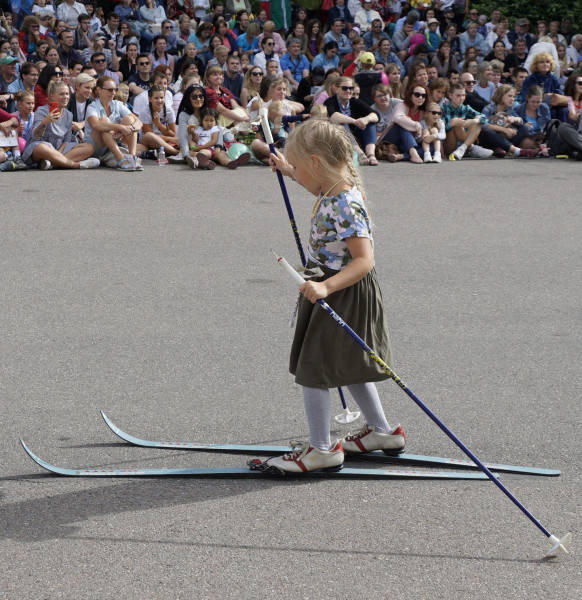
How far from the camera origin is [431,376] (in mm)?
5379

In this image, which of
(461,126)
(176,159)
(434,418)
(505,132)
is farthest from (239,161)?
(434,418)

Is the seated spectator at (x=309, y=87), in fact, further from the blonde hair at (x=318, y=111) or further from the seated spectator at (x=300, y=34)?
the blonde hair at (x=318, y=111)

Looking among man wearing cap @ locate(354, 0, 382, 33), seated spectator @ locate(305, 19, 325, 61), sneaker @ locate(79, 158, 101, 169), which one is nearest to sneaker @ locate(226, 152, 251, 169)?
sneaker @ locate(79, 158, 101, 169)

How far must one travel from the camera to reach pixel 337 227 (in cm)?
392

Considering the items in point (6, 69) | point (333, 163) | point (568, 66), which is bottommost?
point (568, 66)

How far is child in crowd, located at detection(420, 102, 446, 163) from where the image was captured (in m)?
13.5

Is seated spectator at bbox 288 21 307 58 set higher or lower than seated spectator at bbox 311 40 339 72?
higher

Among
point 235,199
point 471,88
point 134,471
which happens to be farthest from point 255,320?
point 471,88

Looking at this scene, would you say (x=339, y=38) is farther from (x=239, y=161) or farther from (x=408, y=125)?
(x=239, y=161)

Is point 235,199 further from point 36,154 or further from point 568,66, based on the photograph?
point 568,66

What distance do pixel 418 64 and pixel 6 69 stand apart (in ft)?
20.2

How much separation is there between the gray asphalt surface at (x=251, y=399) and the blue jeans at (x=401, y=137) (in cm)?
367

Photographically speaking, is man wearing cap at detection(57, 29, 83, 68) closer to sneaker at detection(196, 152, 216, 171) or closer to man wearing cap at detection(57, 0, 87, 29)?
man wearing cap at detection(57, 0, 87, 29)

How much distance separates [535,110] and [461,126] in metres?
1.60
